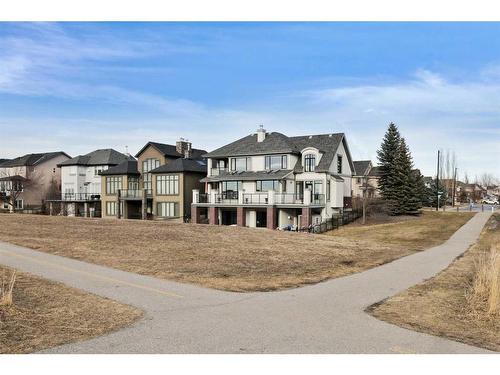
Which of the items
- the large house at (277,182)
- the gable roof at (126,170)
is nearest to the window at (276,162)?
the large house at (277,182)

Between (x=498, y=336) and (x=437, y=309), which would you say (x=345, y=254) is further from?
(x=498, y=336)

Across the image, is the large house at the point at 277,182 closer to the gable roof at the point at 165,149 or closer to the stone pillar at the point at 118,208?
the gable roof at the point at 165,149

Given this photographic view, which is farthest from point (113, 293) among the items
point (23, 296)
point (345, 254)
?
point (345, 254)

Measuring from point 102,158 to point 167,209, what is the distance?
19.7m

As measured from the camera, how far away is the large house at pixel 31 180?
68.6 metres

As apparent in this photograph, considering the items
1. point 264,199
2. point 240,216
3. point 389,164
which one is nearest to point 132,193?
point 240,216

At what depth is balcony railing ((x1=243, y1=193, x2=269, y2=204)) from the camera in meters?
38.2

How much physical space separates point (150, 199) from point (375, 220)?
24669 mm

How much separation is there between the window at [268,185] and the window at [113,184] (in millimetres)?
19811

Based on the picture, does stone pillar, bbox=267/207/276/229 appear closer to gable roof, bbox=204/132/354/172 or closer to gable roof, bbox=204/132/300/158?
gable roof, bbox=204/132/354/172

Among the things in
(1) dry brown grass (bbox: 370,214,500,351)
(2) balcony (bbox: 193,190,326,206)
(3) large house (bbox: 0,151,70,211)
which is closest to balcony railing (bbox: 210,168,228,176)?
(2) balcony (bbox: 193,190,326,206)

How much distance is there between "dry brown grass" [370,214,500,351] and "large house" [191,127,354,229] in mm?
24943

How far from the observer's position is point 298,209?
126ft

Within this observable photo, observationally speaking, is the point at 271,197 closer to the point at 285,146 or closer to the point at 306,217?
the point at 306,217
